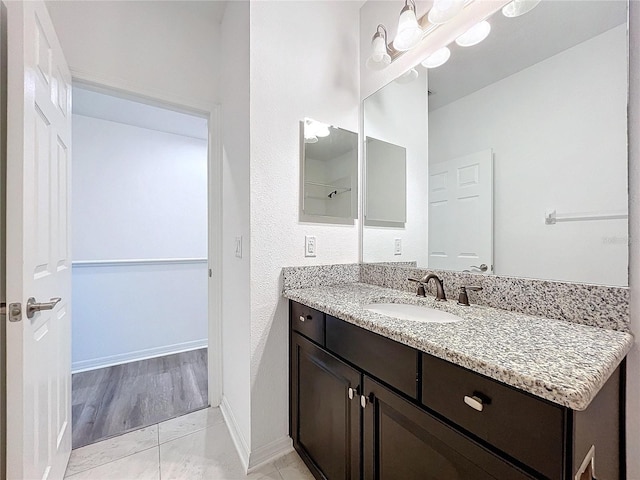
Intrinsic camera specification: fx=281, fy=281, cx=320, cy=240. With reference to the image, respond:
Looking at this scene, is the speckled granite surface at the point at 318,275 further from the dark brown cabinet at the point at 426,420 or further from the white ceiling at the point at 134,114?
the white ceiling at the point at 134,114

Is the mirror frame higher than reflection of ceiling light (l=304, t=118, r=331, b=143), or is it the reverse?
reflection of ceiling light (l=304, t=118, r=331, b=143)

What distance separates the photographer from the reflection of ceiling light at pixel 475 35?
1195 mm

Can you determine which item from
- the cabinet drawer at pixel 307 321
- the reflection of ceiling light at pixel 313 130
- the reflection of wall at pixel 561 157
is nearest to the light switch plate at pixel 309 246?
the cabinet drawer at pixel 307 321

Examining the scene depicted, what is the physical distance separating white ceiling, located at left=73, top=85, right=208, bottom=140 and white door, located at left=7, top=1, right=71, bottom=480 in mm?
1069

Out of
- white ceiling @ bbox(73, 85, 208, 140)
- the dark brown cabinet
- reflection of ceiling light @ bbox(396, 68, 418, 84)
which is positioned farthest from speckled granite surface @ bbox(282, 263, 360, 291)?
white ceiling @ bbox(73, 85, 208, 140)

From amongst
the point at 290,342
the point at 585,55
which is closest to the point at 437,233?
the point at 585,55

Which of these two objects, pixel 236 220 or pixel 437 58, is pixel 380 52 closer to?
pixel 437 58

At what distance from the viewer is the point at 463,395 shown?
67 centimetres

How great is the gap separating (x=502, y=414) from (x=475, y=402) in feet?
0.17

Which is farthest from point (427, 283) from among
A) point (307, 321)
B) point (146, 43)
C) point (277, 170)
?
point (146, 43)

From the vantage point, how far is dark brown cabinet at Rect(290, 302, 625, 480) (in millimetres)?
555

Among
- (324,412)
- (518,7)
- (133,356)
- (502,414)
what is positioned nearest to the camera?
(502,414)

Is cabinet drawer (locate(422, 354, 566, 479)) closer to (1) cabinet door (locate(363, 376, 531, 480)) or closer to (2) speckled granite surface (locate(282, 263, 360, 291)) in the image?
(1) cabinet door (locate(363, 376, 531, 480))

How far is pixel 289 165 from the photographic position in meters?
1.52
